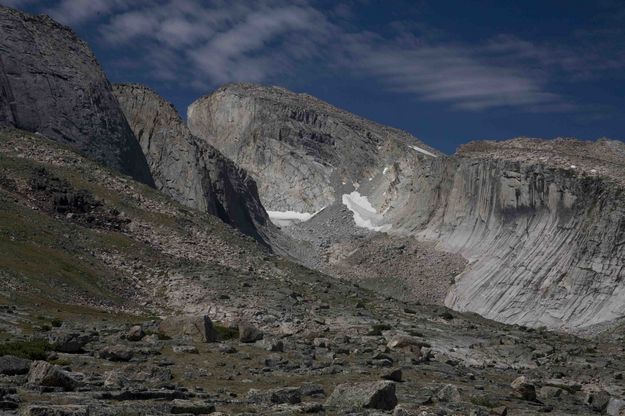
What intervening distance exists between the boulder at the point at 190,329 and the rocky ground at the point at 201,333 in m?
0.06

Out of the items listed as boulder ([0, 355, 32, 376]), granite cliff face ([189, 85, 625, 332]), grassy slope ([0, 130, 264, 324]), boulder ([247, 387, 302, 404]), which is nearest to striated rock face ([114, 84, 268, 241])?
granite cliff face ([189, 85, 625, 332])

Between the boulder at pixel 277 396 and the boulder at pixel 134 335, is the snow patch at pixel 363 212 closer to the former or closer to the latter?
the boulder at pixel 134 335

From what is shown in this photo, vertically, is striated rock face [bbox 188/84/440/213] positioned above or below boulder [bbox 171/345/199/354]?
above

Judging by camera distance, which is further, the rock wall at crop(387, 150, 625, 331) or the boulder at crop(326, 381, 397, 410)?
the rock wall at crop(387, 150, 625, 331)

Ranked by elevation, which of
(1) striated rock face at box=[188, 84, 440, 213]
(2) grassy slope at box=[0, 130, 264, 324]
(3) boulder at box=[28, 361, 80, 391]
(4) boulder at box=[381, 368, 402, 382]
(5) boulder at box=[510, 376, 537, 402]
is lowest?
(5) boulder at box=[510, 376, 537, 402]

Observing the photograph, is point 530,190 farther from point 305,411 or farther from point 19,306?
point 305,411

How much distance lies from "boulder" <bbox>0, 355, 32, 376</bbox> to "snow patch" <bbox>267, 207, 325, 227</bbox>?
4553 inches

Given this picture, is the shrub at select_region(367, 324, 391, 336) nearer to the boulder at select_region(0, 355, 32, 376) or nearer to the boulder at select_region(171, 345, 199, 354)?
the boulder at select_region(171, 345, 199, 354)

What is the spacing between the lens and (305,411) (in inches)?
668

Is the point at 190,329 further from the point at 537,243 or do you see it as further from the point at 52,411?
the point at 537,243

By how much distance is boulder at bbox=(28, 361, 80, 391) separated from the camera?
17047 millimetres

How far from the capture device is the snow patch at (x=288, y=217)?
136 meters

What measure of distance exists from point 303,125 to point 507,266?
81.0 meters

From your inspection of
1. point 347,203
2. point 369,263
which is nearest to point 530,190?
point 369,263
